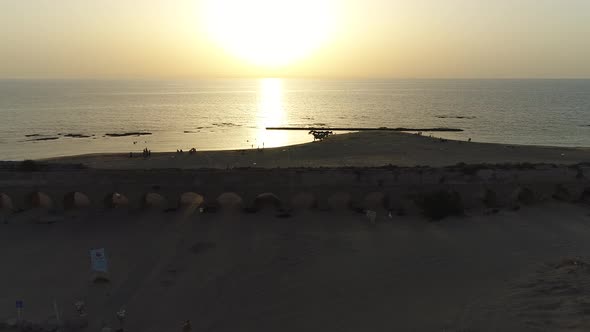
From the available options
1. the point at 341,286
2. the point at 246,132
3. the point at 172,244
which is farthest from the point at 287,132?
the point at 341,286

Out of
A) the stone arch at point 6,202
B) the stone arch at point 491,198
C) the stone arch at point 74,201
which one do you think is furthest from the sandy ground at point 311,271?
the stone arch at point 6,202

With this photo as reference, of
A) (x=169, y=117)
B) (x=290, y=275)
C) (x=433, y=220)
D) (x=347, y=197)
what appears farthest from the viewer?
(x=169, y=117)

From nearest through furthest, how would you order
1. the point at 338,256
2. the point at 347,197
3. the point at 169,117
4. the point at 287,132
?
1. the point at 338,256
2. the point at 347,197
3. the point at 287,132
4. the point at 169,117

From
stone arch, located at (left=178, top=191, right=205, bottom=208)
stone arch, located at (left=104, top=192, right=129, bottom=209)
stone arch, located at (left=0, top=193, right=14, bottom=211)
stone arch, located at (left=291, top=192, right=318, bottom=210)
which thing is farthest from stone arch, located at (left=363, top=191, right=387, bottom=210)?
stone arch, located at (left=0, top=193, right=14, bottom=211)

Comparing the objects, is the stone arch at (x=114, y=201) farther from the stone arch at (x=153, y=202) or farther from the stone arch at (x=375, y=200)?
the stone arch at (x=375, y=200)

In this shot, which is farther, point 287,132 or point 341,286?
point 287,132

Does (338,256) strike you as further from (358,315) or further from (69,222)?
(69,222)
